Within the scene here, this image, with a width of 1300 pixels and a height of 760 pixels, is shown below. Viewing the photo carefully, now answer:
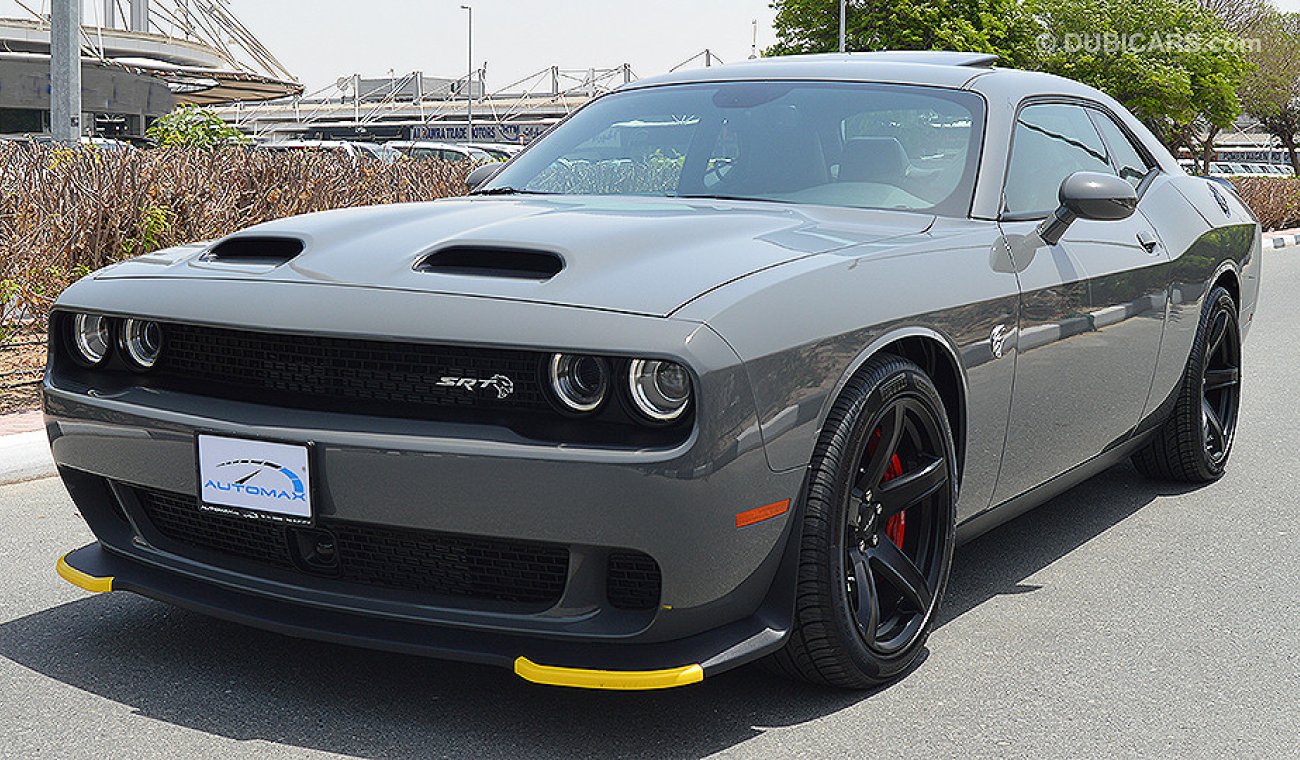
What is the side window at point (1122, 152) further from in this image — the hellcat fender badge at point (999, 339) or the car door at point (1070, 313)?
the hellcat fender badge at point (999, 339)

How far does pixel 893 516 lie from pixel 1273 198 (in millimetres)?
25375

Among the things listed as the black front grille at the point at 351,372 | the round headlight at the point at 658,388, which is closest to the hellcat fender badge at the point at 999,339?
the round headlight at the point at 658,388

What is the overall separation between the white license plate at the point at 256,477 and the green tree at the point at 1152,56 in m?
37.1

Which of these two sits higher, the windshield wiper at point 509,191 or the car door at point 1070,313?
the windshield wiper at point 509,191

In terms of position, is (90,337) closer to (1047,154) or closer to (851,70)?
(851,70)

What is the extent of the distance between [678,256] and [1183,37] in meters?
39.9

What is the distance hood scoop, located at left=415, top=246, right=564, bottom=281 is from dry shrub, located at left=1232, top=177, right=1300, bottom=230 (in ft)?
80.6

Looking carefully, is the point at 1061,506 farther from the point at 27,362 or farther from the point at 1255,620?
the point at 27,362

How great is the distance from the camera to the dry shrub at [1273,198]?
85.6 feet

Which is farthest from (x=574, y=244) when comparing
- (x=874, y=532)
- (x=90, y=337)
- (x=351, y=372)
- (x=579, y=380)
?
(x=90, y=337)

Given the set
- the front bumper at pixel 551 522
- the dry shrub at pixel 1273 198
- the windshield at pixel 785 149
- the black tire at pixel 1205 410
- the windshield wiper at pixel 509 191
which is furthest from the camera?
the dry shrub at pixel 1273 198

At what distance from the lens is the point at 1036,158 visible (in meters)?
4.39

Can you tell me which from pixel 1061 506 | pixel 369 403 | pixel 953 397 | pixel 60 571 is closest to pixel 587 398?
pixel 369 403

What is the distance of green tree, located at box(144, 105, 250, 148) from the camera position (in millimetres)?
12711
